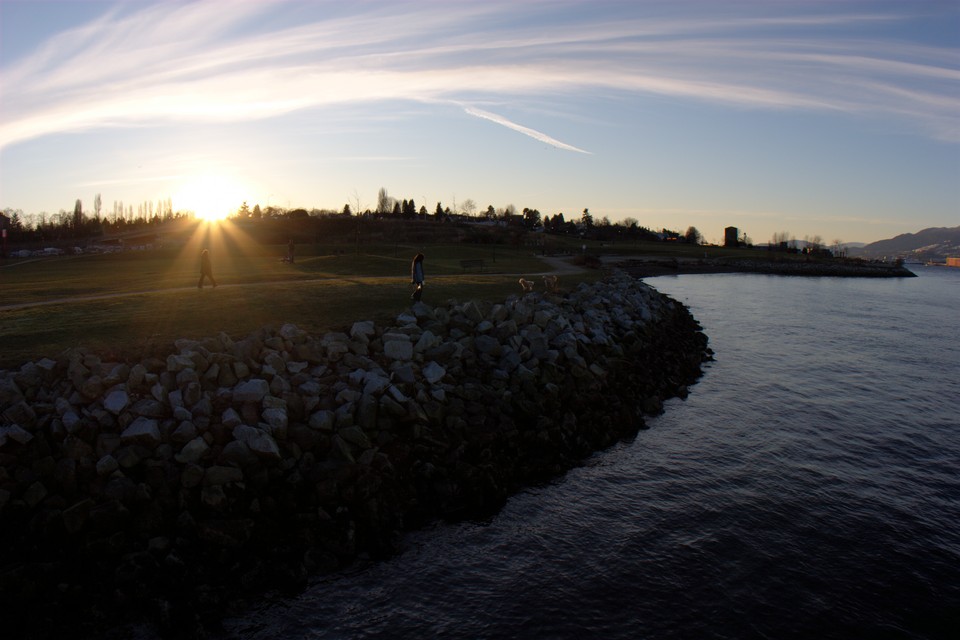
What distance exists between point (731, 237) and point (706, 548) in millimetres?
180458

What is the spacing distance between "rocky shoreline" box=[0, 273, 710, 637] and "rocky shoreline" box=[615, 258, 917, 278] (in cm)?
6769

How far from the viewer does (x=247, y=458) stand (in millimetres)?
12711

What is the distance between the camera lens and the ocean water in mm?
10180

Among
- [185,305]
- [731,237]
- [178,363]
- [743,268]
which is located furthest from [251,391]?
[731,237]

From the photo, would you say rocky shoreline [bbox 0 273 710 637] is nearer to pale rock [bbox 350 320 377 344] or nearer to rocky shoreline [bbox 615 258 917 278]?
pale rock [bbox 350 320 377 344]

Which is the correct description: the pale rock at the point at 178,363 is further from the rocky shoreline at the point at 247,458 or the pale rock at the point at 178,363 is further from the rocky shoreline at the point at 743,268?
the rocky shoreline at the point at 743,268

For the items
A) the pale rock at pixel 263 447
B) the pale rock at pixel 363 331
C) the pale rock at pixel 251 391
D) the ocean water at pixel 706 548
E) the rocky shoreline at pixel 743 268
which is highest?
the rocky shoreline at pixel 743 268

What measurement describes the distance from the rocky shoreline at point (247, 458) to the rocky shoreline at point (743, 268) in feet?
222

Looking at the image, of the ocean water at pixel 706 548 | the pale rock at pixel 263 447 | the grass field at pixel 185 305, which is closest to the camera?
the ocean water at pixel 706 548

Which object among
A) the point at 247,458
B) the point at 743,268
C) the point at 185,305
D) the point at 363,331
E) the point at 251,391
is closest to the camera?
the point at 247,458

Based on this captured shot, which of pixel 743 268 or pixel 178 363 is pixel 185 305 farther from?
pixel 743 268

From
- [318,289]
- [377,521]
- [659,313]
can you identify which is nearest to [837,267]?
[659,313]

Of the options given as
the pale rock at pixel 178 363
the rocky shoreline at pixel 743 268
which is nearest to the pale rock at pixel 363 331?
the pale rock at pixel 178 363

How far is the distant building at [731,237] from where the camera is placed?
176750 mm
